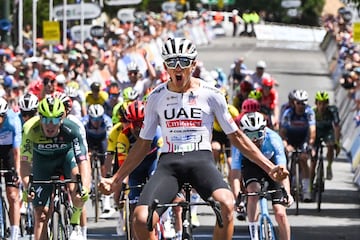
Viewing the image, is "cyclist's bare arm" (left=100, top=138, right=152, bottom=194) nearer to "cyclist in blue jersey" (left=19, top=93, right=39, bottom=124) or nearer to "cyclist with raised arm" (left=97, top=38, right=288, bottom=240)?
"cyclist with raised arm" (left=97, top=38, right=288, bottom=240)

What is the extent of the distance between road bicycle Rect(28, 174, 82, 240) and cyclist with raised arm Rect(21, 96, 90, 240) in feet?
0.34

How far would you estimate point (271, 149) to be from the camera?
533 inches

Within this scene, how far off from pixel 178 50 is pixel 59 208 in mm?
2856

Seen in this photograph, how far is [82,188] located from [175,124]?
7.76 ft

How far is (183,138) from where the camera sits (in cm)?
1030

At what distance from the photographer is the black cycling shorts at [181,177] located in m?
9.97

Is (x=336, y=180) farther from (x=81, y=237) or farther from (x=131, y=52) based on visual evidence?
(x=81, y=237)

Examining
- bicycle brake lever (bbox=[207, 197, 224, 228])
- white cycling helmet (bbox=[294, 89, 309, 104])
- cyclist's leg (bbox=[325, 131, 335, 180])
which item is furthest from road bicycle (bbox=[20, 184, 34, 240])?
cyclist's leg (bbox=[325, 131, 335, 180])

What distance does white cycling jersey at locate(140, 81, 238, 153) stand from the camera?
406 inches

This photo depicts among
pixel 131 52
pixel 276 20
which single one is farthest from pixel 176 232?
pixel 276 20

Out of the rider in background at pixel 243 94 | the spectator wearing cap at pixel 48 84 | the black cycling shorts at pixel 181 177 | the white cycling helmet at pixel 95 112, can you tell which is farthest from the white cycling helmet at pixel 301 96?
the black cycling shorts at pixel 181 177

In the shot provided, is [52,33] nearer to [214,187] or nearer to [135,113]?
[135,113]

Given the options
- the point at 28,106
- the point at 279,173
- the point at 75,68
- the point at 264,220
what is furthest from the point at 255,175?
the point at 75,68

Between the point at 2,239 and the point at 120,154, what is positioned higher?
the point at 120,154
